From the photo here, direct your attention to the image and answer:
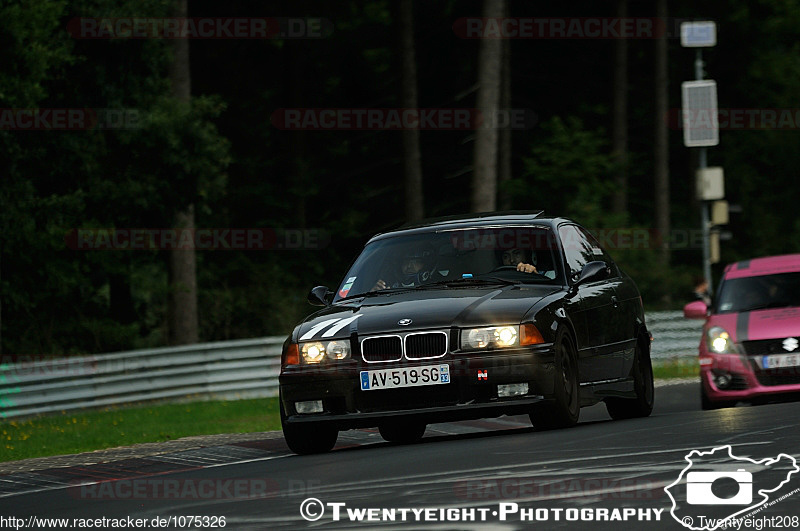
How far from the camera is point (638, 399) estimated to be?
44.0 feet

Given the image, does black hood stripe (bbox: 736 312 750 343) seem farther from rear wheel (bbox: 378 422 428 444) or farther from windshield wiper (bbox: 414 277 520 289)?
windshield wiper (bbox: 414 277 520 289)

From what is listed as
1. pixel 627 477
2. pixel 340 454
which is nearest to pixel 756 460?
pixel 627 477

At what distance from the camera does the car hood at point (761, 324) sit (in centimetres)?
1481

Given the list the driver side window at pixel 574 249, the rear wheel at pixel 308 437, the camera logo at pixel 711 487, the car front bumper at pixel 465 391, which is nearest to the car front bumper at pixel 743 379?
the driver side window at pixel 574 249

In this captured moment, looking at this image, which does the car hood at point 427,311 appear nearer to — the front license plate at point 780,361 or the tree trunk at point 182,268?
the front license plate at point 780,361

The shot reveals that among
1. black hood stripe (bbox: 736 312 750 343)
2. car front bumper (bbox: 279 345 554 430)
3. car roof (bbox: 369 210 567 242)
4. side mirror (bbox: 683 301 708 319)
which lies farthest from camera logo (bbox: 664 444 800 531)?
side mirror (bbox: 683 301 708 319)

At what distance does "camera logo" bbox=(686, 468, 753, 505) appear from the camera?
741 cm

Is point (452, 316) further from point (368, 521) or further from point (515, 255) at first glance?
point (368, 521)

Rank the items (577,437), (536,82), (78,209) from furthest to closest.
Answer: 1. (536,82)
2. (78,209)
3. (577,437)

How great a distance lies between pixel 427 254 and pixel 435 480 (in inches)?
149

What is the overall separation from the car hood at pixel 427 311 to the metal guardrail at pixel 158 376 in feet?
46.2

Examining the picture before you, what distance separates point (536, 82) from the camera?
5306 centimetres

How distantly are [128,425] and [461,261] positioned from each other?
9759mm

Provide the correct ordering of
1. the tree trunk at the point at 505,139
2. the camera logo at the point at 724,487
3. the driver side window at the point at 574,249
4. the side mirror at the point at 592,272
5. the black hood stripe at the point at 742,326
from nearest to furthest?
the camera logo at the point at 724,487, the side mirror at the point at 592,272, the driver side window at the point at 574,249, the black hood stripe at the point at 742,326, the tree trunk at the point at 505,139
